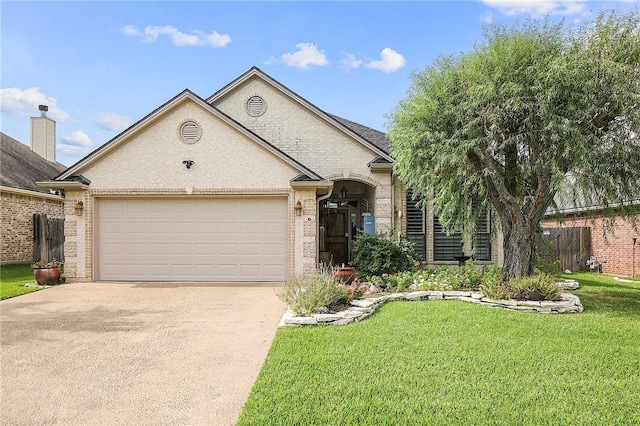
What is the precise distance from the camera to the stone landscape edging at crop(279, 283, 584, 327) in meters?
6.79

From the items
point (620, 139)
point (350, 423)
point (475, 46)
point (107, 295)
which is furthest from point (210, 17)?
point (350, 423)

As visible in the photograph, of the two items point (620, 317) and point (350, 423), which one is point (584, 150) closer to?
point (620, 317)

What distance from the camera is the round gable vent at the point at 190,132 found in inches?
463

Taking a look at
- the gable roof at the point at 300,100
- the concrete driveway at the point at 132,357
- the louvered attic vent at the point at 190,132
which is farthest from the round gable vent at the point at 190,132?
the concrete driveway at the point at 132,357

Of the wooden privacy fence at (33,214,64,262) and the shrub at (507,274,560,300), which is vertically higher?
the wooden privacy fence at (33,214,64,262)

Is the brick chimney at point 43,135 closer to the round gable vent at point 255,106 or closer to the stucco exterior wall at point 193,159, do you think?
the stucco exterior wall at point 193,159

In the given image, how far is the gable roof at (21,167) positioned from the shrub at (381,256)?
1400 centimetres

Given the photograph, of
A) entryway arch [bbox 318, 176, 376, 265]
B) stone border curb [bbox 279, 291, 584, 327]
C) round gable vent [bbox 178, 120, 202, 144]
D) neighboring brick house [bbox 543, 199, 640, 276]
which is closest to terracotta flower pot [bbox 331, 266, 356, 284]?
stone border curb [bbox 279, 291, 584, 327]

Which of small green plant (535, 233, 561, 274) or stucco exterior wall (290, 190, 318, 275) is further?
small green plant (535, 233, 561, 274)

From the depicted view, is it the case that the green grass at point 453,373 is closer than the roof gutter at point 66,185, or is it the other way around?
the green grass at point 453,373

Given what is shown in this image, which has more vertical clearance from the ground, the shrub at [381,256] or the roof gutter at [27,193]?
the roof gutter at [27,193]

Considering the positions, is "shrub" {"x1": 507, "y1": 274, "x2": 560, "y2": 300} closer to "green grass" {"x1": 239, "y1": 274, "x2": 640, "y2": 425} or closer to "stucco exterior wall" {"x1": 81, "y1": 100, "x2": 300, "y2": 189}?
"green grass" {"x1": 239, "y1": 274, "x2": 640, "y2": 425}

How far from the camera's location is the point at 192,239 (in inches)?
476

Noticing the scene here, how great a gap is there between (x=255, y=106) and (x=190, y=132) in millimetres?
3182
